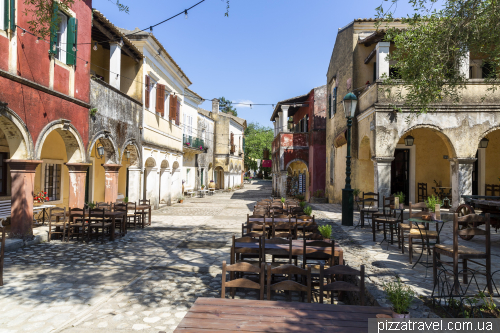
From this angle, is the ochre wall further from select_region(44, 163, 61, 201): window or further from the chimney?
the chimney

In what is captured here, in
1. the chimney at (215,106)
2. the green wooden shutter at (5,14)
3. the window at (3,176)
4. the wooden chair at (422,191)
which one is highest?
the chimney at (215,106)

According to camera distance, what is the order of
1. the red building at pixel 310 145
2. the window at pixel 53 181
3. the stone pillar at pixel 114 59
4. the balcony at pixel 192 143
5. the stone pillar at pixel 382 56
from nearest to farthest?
1. the window at pixel 53 181
2. the stone pillar at pixel 114 59
3. the stone pillar at pixel 382 56
4. the red building at pixel 310 145
5. the balcony at pixel 192 143

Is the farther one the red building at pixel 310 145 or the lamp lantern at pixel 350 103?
the red building at pixel 310 145

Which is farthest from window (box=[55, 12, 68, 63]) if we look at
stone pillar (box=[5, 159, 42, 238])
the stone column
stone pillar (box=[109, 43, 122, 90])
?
Result: the stone column

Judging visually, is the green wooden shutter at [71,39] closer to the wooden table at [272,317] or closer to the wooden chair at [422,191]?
the wooden table at [272,317]

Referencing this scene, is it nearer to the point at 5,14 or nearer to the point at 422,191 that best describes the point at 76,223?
the point at 5,14

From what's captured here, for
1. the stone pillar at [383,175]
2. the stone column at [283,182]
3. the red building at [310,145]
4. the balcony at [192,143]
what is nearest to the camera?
the stone pillar at [383,175]

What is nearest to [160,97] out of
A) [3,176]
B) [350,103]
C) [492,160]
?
[3,176]

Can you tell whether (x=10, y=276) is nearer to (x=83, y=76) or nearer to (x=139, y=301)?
(x=139, y=301)

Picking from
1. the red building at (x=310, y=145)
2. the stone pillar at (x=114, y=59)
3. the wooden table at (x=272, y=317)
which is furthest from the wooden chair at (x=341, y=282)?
the red building at (x=310, y=145)

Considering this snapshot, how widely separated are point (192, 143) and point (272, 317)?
80.7ft

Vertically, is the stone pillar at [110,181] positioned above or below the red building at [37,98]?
below

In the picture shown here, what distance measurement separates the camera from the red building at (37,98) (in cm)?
741

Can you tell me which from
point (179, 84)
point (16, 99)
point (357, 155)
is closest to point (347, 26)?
point (357, 155)
